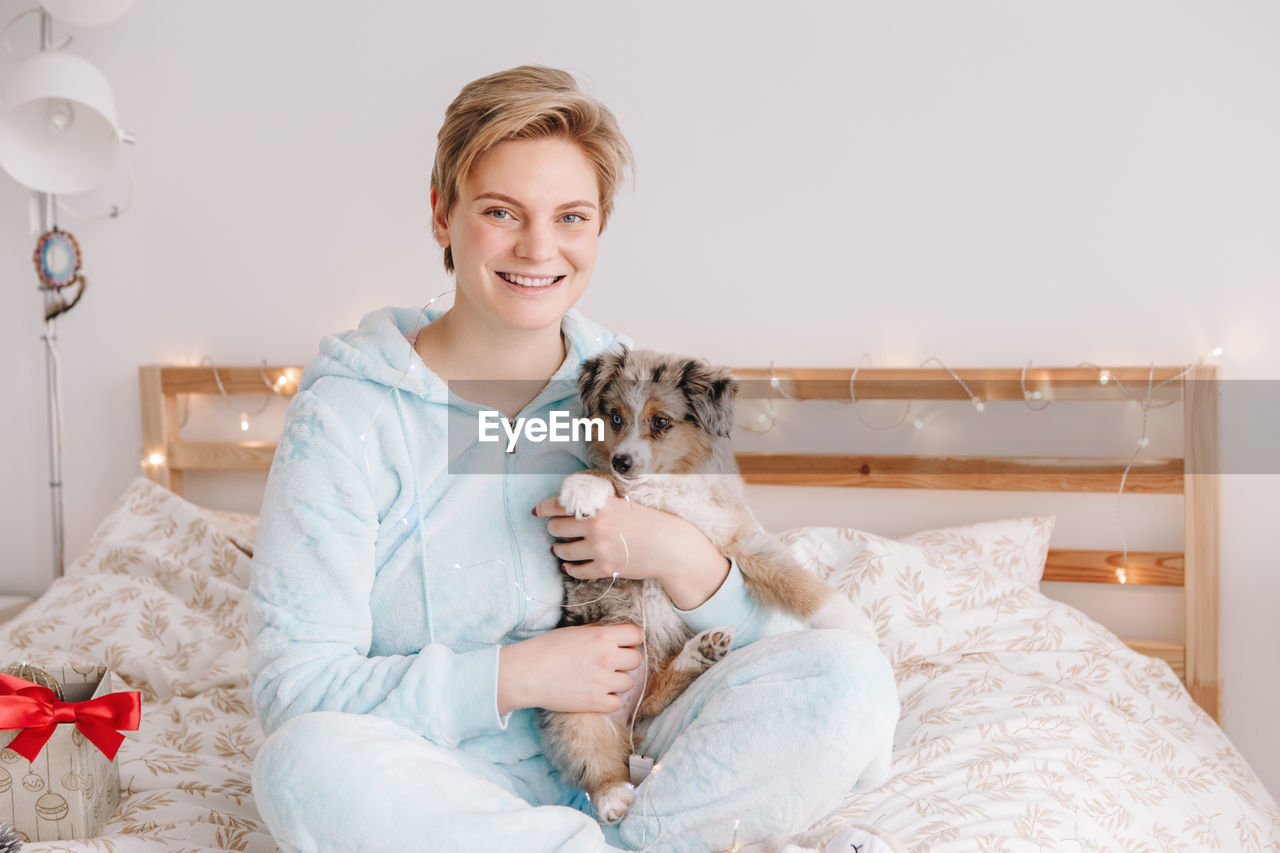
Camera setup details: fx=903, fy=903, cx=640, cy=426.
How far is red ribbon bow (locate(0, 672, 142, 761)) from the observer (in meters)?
1.36

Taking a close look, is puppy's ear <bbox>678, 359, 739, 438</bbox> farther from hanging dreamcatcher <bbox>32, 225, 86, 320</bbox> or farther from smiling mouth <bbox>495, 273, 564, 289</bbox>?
hanging dreamcatcher <bbox>32, 225, 86, 320</bbox>

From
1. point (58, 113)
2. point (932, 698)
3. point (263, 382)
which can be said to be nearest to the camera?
point (932, 698)

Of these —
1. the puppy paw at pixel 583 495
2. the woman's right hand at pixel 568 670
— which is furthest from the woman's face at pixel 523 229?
the woman's right hand at pixel 568 670

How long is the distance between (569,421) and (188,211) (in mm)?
2199

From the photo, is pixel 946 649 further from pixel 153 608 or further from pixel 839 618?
pixel 153 608

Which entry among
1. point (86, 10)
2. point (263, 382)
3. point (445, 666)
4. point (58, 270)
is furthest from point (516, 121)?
point (58, 270)

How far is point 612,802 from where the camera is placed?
52.0 inches

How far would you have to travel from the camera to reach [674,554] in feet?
4.83

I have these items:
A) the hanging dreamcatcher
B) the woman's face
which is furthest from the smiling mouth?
the hanging dreamcatcher

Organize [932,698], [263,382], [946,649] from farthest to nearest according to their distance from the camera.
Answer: [263,382]
[946,649]
[932,698]

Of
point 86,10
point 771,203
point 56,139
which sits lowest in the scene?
point 771,203

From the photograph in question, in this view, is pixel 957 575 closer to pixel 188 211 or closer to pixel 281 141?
pixel 281 141

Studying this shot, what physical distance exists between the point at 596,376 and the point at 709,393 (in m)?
0.21

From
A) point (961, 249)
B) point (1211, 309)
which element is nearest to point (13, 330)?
point (961, 249)
